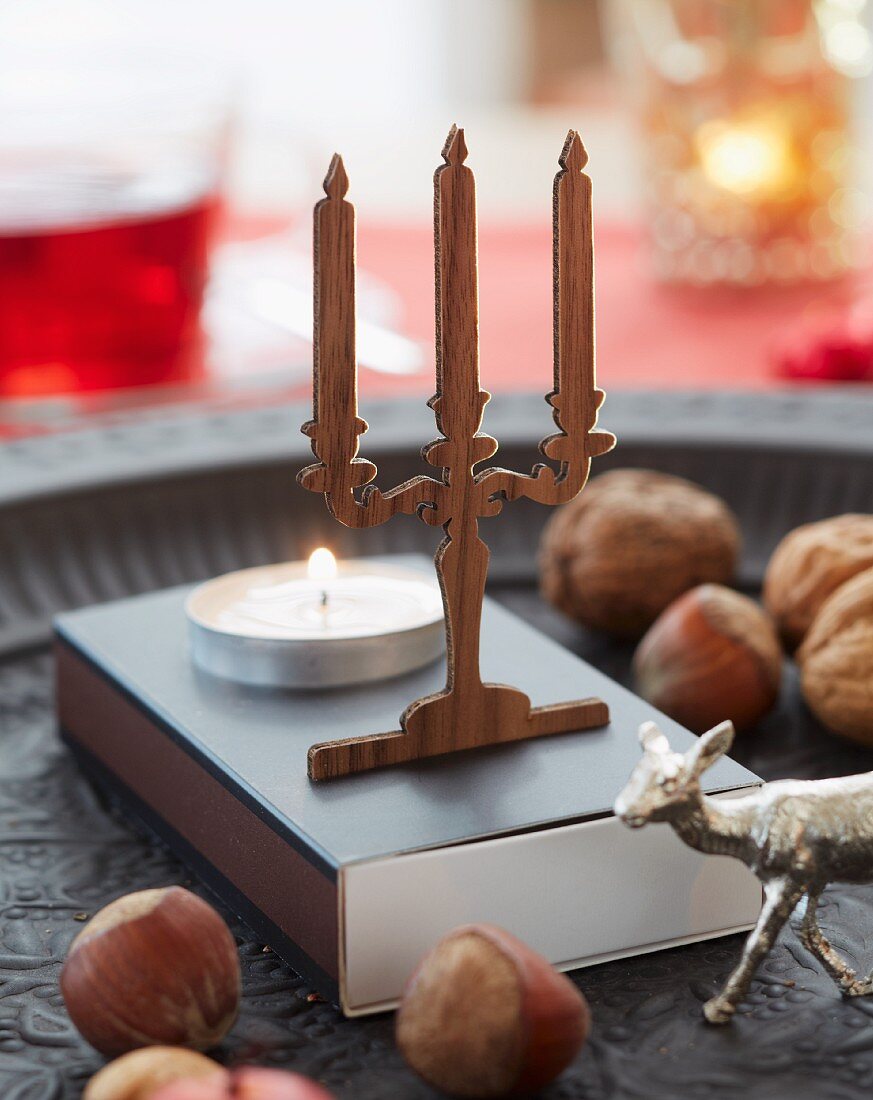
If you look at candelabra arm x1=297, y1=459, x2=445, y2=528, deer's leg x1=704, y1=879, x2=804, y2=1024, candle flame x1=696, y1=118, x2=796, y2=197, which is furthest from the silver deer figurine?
candle flame x1=696, y1=118, x2=796, y2=197

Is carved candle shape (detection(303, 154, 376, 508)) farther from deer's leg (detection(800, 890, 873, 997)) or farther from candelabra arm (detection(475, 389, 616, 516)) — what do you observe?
deer's leg (detection(800, 890, 873, 997))

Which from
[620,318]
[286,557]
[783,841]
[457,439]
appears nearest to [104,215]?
[286,557]

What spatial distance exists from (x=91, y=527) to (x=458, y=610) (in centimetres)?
34

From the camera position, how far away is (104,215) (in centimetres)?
96

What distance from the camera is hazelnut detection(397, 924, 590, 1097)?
38cm

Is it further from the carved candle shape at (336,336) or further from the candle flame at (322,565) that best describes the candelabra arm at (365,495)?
the candle flame at (322,565)

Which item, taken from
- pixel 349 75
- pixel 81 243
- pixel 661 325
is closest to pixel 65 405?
pixel 81 243

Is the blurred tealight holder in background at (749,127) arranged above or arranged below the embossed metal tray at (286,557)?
above

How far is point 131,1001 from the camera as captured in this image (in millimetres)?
405

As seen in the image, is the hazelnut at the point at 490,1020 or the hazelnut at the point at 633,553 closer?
the hazelnut at the point at 490,1020

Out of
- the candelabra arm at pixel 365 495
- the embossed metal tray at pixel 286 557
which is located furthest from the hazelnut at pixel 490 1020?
the candelabra arm at pixel 365 495

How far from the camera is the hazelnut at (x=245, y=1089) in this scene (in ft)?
1.13

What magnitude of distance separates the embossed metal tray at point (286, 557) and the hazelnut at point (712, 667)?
2cm

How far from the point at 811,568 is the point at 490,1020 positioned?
0.31 meters
